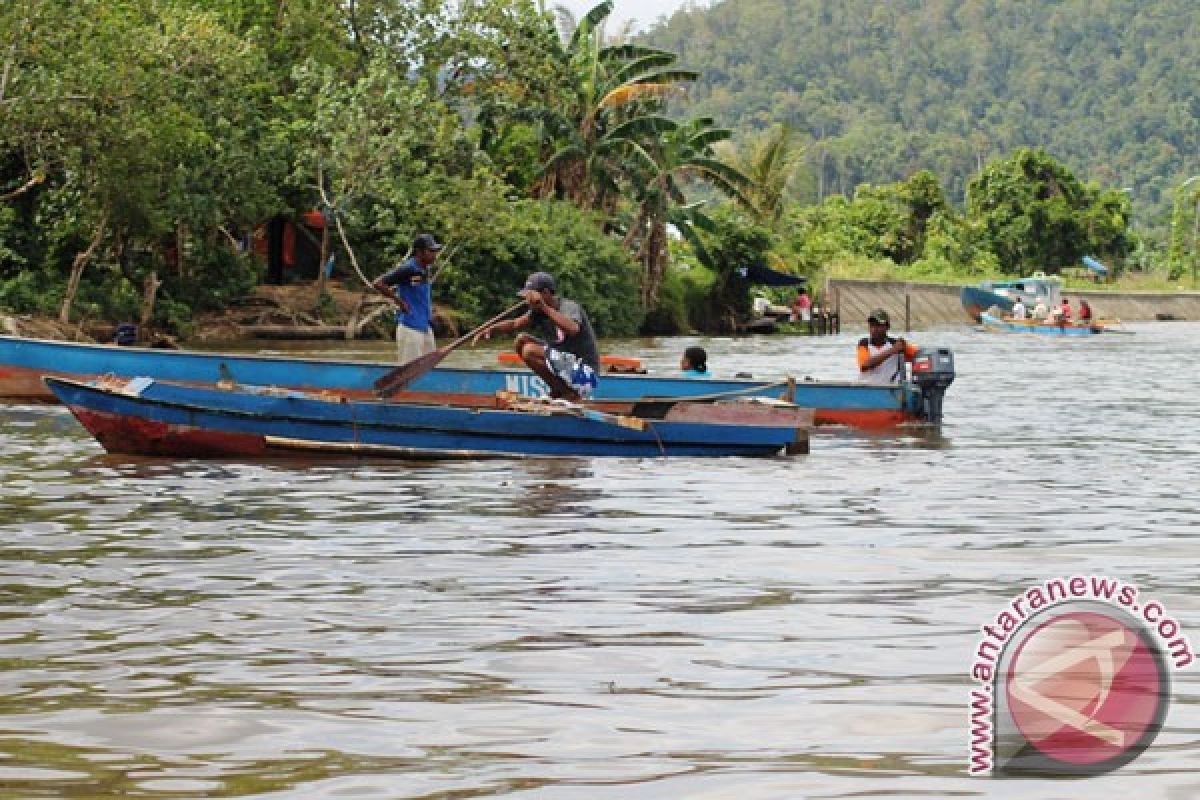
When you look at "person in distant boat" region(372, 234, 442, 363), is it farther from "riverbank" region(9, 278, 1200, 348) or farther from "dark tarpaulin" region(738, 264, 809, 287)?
"dark tarpaulin" region(738, 264, 809, 287)

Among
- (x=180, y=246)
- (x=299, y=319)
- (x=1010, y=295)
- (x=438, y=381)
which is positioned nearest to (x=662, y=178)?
(x=299, y=319)

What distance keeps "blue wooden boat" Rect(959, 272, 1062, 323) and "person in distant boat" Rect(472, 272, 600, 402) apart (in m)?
49.1

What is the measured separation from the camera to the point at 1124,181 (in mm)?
176375

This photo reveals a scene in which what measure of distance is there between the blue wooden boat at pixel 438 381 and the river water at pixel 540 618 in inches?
117

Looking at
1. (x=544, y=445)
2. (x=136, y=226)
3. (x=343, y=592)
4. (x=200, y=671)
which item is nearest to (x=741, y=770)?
(x=200, y=671)

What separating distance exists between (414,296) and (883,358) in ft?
18.1

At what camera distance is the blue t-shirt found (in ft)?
54.9

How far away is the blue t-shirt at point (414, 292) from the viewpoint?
16719 millimetres

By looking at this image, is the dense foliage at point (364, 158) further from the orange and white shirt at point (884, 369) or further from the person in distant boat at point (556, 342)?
the person in distant boat at point (556, 342)

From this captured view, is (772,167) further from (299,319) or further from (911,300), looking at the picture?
(299,319)

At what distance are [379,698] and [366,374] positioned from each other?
12.3 meters

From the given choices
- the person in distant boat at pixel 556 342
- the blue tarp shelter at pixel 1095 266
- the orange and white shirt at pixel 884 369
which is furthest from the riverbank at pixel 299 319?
the blue tarp shelter at pixel 1095 266

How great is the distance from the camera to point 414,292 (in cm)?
1703

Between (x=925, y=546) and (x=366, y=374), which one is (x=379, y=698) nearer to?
(x=925, y=546)
